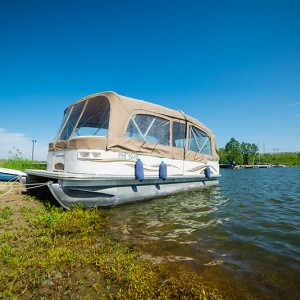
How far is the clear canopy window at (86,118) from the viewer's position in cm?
780

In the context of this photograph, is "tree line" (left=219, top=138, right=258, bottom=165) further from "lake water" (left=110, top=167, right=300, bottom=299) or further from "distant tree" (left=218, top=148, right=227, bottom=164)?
"lake water" (left=110, top=167, right=300, bottom=299)

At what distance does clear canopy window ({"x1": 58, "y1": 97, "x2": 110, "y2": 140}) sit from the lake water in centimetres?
338

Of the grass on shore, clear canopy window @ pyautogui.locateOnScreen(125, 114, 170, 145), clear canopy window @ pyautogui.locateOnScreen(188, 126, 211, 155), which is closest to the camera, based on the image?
the grass on shore

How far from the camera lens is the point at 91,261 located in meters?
3.20

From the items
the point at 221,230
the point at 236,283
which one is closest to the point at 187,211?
the point at 221,230

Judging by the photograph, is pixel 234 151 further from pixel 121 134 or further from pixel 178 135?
pixel 121 134

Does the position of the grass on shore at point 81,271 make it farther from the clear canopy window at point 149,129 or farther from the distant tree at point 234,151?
the distant tree at point 234,151

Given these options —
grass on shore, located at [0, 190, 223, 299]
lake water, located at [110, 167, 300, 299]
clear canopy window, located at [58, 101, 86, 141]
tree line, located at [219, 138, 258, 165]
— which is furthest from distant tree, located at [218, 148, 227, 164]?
grass on shore, located at [0, 190, 223, 299]

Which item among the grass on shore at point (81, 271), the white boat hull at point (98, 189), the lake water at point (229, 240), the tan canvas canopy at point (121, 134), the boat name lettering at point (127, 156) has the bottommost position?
the lake water at point (229, 240)

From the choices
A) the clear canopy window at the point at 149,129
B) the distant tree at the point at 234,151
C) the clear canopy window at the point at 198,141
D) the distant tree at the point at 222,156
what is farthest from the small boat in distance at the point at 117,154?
the distant tree at the point at 222,156

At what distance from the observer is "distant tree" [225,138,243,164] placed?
93875mm

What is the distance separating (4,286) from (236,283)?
3.07 meters

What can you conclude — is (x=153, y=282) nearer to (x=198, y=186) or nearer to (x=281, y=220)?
(x=281, y=220)

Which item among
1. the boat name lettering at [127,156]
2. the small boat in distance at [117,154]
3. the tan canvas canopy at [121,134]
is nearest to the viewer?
the small boat in distance at [117,154]
